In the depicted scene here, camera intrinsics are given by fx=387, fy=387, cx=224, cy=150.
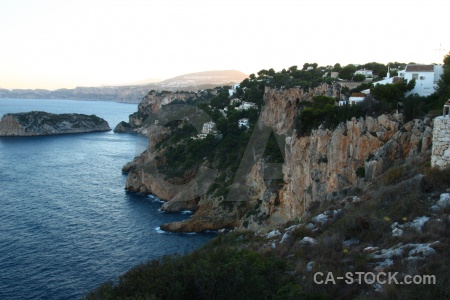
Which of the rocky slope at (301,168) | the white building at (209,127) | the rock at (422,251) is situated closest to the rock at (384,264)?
the rock at (422,251)

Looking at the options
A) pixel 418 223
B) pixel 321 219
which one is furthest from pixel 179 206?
pixel 418 223

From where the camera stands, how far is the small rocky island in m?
84.4

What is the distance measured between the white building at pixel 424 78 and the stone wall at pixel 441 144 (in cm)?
782

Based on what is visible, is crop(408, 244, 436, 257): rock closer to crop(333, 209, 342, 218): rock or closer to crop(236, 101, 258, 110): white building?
crop(333, 209, 342, 218): rock

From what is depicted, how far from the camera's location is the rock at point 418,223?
7988 mm

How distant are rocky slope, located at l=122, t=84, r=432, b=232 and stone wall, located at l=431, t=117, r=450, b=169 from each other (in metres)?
2.23

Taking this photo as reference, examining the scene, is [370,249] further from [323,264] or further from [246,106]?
[246,106]

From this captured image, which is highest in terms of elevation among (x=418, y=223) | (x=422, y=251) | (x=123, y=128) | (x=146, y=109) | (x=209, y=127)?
(x=418, y=223)

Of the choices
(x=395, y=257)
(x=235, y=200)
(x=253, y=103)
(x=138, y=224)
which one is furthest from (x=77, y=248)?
(x=253, y=103)

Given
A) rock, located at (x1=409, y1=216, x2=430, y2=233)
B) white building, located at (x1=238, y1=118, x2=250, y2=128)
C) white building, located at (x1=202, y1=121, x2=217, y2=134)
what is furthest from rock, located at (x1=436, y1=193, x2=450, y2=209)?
white building, located at (x1=202, y1=121, x2=217, y2=134)

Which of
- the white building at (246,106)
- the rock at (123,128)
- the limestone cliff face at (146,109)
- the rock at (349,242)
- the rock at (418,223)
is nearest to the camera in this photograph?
the rock at (418,223)

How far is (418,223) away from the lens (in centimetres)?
817

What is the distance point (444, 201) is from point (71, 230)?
24878mm

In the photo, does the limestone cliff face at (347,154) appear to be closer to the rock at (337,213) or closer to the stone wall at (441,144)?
the stone wall at (441,144)
